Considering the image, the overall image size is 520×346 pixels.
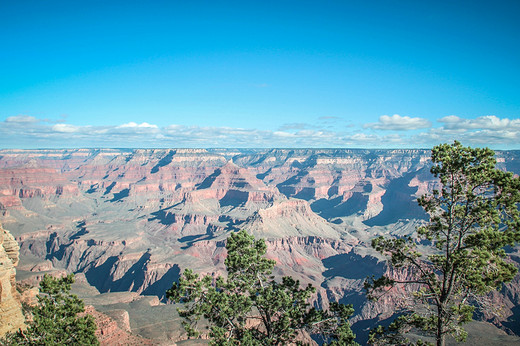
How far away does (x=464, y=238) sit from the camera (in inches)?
599

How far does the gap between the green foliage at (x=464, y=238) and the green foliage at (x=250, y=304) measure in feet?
10.8

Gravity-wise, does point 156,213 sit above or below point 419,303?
below

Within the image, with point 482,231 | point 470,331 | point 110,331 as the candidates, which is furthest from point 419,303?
point 470,331

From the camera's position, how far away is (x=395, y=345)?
640 inches

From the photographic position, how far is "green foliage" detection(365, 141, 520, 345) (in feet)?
46.8

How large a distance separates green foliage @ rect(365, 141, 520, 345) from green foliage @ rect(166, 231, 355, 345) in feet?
10.8

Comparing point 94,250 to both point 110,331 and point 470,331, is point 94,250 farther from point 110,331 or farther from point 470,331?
point 470,331

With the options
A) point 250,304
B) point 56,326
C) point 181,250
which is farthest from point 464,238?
→ point 181,250

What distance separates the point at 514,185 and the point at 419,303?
280 inches

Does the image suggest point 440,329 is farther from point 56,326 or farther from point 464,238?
point 56,326

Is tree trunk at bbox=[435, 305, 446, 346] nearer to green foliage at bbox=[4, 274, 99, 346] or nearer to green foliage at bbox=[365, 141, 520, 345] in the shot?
green foliage at bbox=[365, 141, 520, 345]

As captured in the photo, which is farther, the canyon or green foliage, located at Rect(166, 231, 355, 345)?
the canyon

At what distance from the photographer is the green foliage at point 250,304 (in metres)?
17.6

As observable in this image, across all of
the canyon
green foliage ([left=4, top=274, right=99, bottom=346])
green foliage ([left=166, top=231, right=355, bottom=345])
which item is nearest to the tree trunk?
green foliage ([left=166, top=231, right=355, bottom=345])
